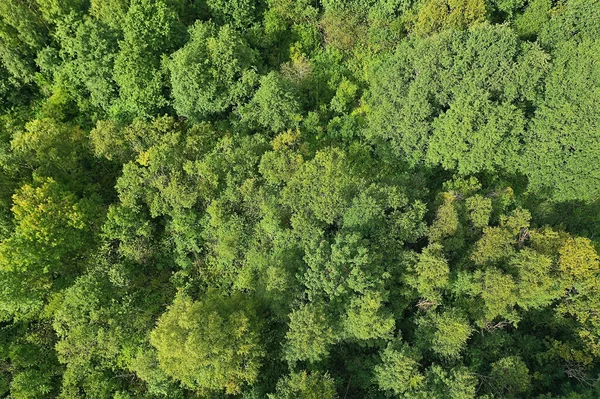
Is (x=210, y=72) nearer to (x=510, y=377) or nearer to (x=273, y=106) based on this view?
(x=273, y=106)

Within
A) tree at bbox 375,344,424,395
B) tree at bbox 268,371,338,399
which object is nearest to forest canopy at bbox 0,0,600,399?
tree at bbox 268,371,338,399

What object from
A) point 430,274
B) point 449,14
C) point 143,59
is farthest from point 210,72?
point 430,274

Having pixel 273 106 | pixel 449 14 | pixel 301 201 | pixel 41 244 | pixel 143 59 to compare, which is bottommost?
pixel 41 244

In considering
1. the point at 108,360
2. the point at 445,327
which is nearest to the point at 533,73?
the point at 445,327

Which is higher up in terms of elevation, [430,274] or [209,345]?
[430,274]

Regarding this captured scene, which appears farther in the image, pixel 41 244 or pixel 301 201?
pixel 301 201

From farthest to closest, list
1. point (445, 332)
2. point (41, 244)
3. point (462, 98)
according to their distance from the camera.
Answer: point (462, 98)
point (41, 244)
point (445, 332)
